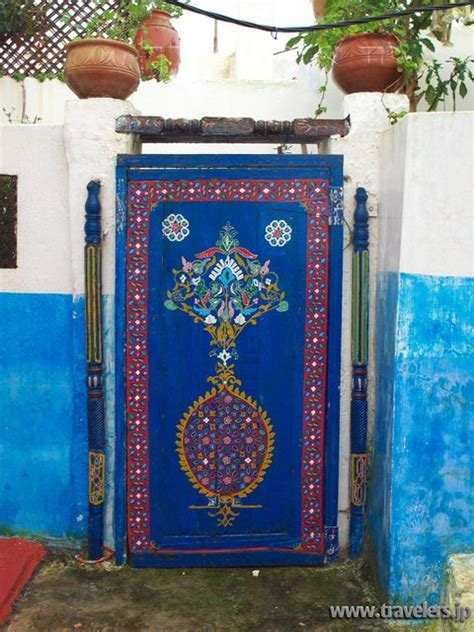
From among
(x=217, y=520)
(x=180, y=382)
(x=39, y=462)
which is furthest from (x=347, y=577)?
(x=39, y=462)

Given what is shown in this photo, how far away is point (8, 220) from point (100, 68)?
0.99 m

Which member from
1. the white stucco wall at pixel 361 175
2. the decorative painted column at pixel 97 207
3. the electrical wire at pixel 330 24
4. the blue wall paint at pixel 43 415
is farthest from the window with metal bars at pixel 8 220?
the white stucco wall at pixel 361 175

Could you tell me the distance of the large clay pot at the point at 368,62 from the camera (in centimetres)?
379

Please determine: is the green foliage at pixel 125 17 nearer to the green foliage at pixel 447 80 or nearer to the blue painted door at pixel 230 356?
the blue painted door at pixel 230 356

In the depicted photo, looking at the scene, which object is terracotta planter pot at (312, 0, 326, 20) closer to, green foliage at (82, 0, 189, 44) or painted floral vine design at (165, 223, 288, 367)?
green foliage at (82, 0, 189, 44)

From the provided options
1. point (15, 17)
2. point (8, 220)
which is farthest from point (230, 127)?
point (15, 17)

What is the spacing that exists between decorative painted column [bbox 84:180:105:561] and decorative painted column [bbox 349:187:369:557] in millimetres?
1399

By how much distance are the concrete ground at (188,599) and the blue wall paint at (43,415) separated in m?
0.32

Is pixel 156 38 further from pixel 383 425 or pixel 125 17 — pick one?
pixel 383 425

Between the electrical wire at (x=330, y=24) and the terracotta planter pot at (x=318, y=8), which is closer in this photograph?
the electrical wire at (x=330, y=24)

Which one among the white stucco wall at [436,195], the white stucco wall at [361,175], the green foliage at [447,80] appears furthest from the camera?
the green foliage at [447,80]

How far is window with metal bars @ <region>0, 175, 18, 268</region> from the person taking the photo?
3918 mm

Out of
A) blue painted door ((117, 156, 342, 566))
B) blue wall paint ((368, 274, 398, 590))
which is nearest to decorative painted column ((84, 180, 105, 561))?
blue painted door ((117, 156, 342, 566))

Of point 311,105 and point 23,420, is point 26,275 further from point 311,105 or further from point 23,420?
point 311,105
